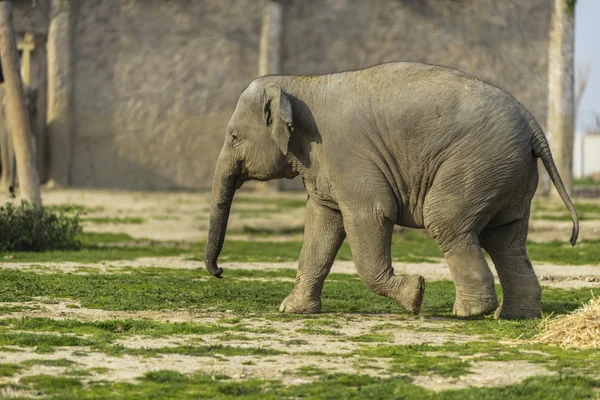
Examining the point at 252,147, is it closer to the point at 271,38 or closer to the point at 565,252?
the point at 565,252

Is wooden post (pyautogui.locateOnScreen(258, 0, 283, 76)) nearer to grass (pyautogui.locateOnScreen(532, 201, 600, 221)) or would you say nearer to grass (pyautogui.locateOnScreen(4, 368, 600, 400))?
grass (pyautogui.locateOnScreen(532, 201, 600, 221))

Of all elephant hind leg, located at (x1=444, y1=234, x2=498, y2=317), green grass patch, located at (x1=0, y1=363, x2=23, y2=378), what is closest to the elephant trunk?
elephant hind leg, located at (x1=444, y1=234, x2=498, y2=317)

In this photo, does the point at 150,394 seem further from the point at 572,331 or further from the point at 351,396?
the point at 572,331

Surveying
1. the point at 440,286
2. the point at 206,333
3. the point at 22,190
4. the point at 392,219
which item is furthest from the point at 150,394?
the point at 22,190

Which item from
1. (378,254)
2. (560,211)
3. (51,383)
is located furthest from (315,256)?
(560,211)

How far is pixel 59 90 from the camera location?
2458 cm

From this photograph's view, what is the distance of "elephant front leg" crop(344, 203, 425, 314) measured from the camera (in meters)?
9.41

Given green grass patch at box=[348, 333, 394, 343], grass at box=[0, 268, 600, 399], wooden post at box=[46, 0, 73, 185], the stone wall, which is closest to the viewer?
grass at box=[0, 268, 600, 399]

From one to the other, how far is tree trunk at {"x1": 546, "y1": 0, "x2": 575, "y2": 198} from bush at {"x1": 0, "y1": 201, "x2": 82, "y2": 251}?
13469 millimetres

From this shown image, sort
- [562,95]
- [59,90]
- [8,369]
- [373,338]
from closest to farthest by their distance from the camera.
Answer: [8,369]
[373,338]
[59,90]
[562,95]

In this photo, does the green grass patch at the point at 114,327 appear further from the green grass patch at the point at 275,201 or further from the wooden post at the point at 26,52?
the wooden post at the point at 26,52

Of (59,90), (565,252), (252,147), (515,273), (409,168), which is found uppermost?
(59,90)

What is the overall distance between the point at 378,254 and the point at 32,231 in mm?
7375

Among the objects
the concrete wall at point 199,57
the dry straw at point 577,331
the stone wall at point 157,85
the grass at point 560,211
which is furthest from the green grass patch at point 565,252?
the stone wall at point 157,85
